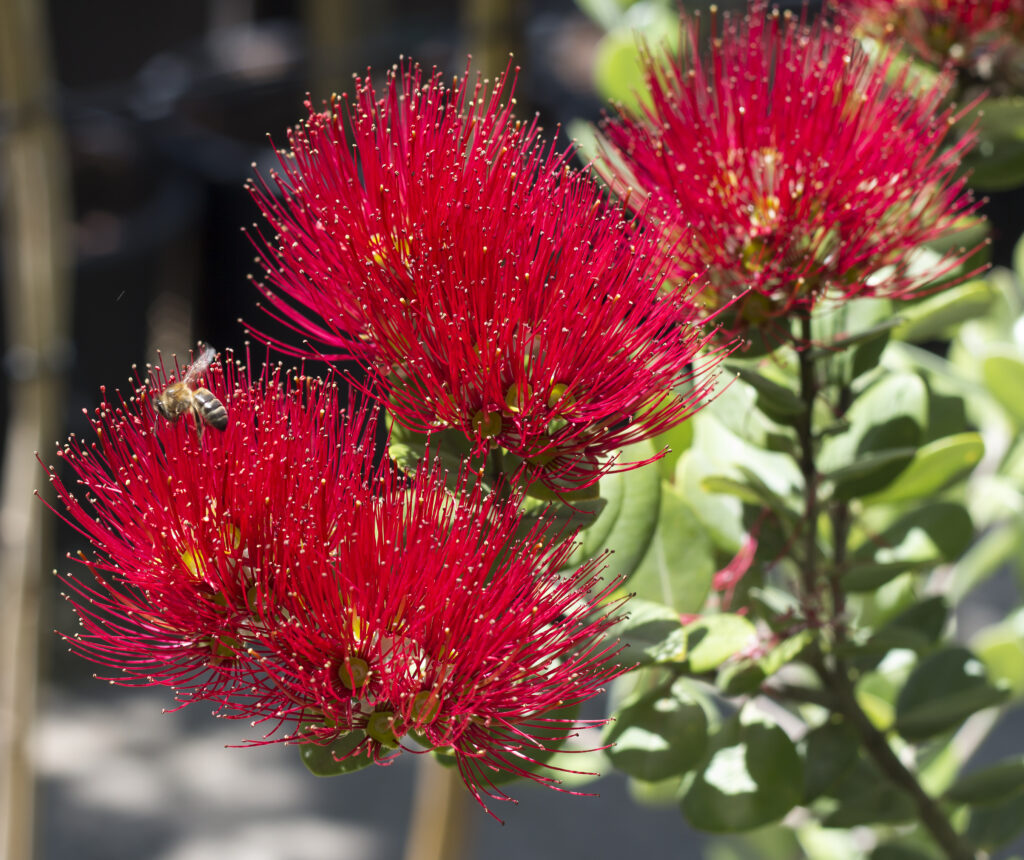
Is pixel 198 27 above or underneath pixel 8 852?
above

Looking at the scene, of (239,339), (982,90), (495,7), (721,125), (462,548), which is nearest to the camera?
(462,548)

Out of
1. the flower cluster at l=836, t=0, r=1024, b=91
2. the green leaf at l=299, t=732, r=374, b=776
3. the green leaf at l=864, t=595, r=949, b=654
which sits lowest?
the green leaf at l=864, t=595, r=949, b=654

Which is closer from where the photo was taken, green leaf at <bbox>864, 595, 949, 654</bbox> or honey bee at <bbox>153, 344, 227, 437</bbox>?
honey bee at <bbox>153, 344, 227, 437</bbox>

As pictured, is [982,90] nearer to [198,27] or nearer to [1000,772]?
[1000,772]

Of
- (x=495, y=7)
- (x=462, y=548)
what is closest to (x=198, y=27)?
(x=495, y=7)

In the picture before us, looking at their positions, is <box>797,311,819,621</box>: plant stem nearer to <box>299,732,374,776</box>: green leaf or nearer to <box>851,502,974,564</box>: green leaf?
<box>851,502,974,564</box>: green leaf

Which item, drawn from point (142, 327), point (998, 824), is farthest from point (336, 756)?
point (142, 327)

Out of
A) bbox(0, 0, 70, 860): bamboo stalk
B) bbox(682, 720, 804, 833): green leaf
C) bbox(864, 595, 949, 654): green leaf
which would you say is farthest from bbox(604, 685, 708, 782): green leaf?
bbox(0, 0, 70, 860): bamboo stalk

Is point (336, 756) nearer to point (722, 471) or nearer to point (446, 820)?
point (722, 471)
